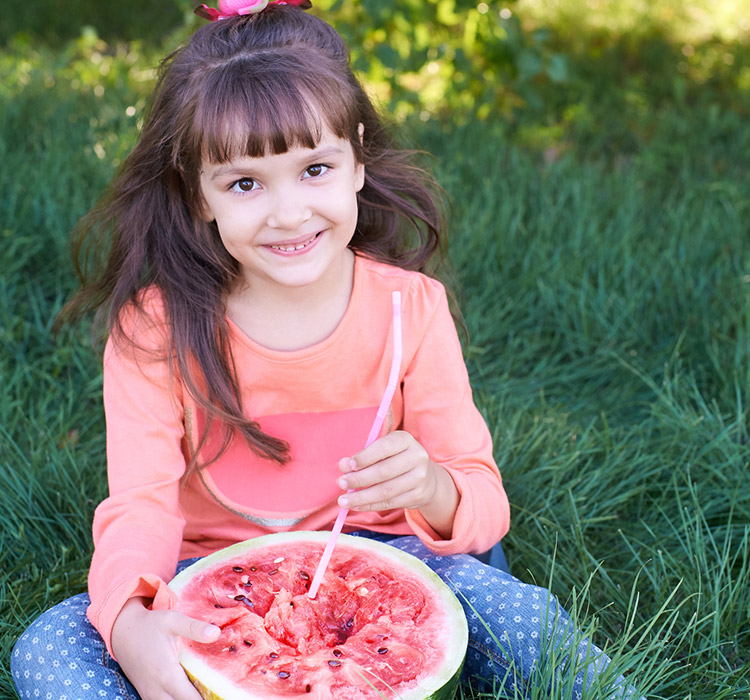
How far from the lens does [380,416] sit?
1534 mm

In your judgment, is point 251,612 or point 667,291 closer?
point 251,612

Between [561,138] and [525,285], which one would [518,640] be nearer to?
[525,285]

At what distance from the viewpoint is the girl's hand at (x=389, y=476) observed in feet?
4.76

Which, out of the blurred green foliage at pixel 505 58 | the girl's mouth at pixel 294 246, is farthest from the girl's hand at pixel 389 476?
the blurred green foliage at pixel 505 58

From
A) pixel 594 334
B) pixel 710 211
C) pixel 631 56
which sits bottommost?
pixel 594 334

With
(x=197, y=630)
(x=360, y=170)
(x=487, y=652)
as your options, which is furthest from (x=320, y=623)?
(x=360, y=170)

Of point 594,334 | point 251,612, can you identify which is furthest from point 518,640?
point 594,334

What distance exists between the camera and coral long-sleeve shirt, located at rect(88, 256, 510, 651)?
1.70m

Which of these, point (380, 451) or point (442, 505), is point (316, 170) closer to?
point (380, 451)

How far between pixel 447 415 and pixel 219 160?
0.64 m

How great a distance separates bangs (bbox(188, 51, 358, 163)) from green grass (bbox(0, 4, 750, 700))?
0.88 meters

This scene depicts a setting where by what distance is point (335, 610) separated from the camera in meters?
1.48

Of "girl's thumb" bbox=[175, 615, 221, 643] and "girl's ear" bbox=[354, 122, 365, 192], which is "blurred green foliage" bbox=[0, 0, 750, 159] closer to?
"girl's ear" bbox=[354, 122, 365, 192]

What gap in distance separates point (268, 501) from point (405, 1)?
243 centimetres
